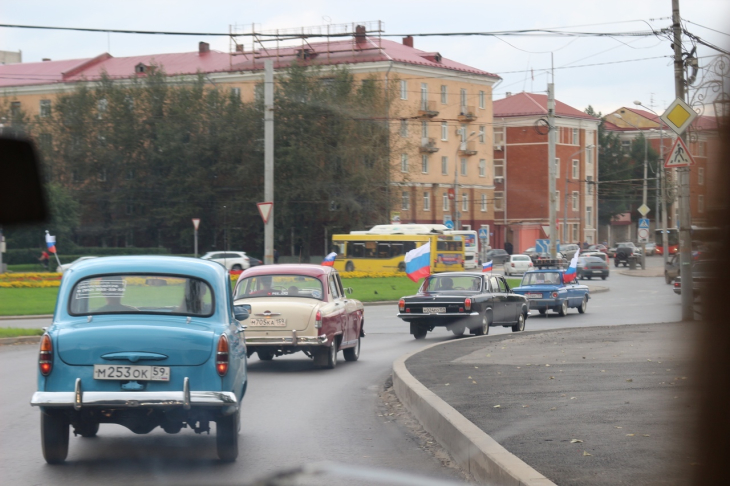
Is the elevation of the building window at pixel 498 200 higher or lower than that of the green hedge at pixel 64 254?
higher

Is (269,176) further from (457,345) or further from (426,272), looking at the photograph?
(457,345)

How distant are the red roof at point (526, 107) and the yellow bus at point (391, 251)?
1568 inches

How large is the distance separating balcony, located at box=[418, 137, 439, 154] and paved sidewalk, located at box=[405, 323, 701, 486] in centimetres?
6149

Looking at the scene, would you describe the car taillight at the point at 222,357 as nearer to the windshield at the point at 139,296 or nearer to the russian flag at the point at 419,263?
the windshield at the point at 139,296

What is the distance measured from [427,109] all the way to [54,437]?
237 feet

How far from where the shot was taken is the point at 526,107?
316 feet

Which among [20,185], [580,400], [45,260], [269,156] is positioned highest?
[20,185]

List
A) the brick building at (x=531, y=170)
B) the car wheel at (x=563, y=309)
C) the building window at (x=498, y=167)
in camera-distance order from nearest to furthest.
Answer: the car wheel at (x=563, y=309), the brick building at (x=531, y=170), the building window at (x=498, y=167)

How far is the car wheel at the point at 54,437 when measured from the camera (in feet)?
24.4

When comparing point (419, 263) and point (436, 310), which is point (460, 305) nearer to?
point (436, 310)

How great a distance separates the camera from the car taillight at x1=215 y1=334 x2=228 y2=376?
7461 mm

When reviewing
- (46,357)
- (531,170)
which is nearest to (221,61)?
(531,170)

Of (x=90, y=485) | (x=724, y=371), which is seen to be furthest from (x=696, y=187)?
(x=90, y=485)

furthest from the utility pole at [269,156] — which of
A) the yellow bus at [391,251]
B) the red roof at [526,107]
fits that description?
the red roof at [526,107]
